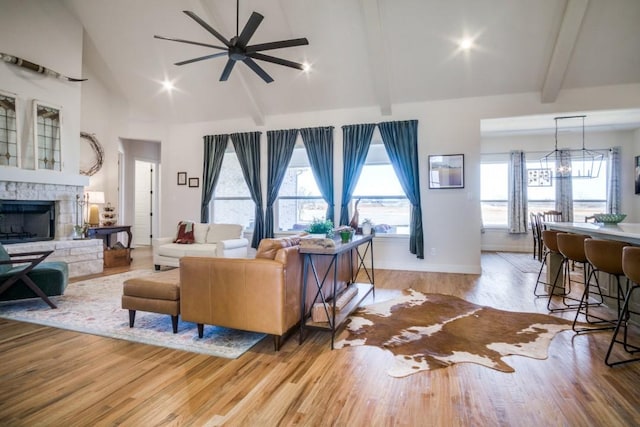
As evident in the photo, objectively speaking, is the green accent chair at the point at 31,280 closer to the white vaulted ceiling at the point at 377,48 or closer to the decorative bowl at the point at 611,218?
the white vaulted ceiling at the point at 377,48

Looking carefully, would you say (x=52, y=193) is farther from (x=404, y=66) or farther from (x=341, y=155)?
(x=404, y=66)

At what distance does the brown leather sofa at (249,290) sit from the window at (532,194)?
737cm

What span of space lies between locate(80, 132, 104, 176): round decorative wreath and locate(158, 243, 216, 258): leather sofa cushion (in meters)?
2.68

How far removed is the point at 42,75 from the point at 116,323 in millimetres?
4274

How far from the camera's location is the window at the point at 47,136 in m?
4.97

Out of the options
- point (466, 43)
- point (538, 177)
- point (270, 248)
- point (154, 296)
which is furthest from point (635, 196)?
point (154, 296)

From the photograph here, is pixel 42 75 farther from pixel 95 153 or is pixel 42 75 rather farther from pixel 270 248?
pixel 270 248

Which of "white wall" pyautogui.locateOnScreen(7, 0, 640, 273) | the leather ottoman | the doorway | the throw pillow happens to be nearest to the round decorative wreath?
"white wall" pyautogui.locateOnScreen(7, 0, 640, 273)

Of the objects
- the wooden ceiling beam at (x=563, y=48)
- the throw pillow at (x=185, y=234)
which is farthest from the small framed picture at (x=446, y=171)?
the throw pillow at (x=185, y=234)

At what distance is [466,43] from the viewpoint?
480 centimetres

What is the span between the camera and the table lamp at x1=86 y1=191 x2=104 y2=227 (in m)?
6.14

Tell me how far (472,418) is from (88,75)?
8.21 meters

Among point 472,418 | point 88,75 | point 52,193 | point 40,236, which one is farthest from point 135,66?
point 472,418

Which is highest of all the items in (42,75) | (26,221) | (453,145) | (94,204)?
(42,75)
